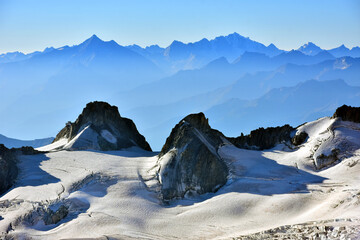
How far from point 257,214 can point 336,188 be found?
5.92 meters

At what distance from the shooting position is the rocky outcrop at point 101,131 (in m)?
38.0

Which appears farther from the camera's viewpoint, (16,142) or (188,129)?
(16,142)

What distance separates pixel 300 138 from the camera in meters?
36.2

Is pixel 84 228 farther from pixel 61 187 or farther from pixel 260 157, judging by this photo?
pixel 260 157

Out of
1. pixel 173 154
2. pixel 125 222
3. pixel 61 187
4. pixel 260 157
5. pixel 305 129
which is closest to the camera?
pixel 125 222

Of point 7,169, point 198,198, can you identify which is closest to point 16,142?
point 7,169

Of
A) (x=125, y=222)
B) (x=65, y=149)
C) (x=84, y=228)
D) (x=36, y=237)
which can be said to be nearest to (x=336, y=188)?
(x=125, y=222)

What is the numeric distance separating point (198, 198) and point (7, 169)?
599 inches

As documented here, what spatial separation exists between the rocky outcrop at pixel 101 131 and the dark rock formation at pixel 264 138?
421 inches

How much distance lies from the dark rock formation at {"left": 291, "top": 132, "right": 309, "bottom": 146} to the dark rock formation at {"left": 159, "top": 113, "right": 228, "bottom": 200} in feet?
30.0

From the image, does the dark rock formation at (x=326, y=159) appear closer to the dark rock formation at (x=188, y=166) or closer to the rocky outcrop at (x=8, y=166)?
the dark rock formation at (x=188, y=166)

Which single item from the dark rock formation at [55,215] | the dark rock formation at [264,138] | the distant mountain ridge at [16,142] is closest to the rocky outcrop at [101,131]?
the dark rock formation at [264,138]

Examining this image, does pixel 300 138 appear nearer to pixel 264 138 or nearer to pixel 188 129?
pixel 264 138

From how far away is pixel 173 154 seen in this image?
30.3 meters
